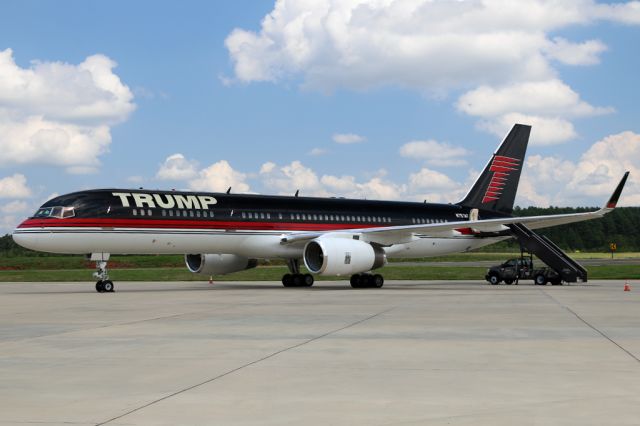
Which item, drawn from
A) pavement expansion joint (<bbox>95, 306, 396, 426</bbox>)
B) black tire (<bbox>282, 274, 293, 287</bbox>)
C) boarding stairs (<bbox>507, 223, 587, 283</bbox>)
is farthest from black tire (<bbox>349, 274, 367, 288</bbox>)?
pavement expansion joint (<bbox>95, 306, 396, 426</bbox>)

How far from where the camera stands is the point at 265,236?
3275 cm

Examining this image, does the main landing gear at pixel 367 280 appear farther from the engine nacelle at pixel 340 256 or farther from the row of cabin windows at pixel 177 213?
the row of cabin windows at pixel 177 213

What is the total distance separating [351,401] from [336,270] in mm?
22779

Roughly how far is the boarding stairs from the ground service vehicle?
37 centimetres

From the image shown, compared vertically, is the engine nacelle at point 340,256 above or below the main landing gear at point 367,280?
above

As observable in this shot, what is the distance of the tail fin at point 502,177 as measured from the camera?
4188 cm

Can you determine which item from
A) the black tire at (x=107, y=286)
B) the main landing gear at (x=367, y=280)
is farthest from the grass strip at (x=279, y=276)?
the black tire at (x=107, y=286)

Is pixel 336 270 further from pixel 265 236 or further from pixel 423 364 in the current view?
pixel 423 364

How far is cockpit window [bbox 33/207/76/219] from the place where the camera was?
28.2 m

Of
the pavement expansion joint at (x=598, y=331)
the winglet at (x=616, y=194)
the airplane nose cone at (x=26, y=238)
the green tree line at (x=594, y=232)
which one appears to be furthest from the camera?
the green tree line at (x=594, y=232)

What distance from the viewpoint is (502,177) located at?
4253cm

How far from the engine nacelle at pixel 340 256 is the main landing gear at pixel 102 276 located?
24.8ft

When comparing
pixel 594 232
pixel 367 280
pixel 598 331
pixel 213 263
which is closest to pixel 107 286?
pixel 213 263

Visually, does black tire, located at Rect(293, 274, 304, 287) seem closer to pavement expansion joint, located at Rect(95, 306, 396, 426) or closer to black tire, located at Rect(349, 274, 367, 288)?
black tire, located at Rect(349, 274, 367, 288)
